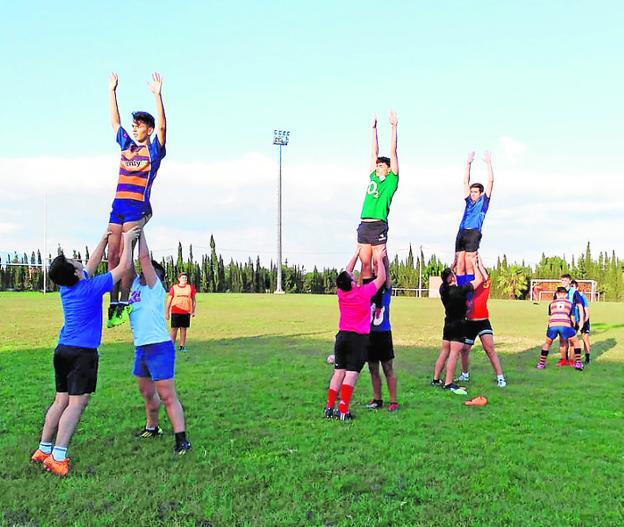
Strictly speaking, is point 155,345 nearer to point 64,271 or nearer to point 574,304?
point 64,271

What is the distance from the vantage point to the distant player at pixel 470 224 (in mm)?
10453

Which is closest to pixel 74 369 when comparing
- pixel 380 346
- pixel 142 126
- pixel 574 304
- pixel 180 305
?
pixel 142 126

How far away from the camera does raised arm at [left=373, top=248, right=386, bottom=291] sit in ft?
25.7

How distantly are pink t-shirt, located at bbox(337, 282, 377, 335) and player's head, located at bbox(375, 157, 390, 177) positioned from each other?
1.72 metres

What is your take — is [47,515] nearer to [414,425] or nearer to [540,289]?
[414,425]

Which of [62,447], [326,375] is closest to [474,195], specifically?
[326,375]

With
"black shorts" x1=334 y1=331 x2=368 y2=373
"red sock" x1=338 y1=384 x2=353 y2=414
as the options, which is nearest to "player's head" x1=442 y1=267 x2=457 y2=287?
"black shorts" x1=334 y1=331 x2=368 y2=373

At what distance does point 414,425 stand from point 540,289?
75.1m

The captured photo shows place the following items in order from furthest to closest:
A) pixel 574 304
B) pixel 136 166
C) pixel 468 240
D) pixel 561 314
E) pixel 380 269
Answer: pixel 574 304 < pixel 561 314 < pixel 468 240 < pixel 380 269 < pixel 136 166

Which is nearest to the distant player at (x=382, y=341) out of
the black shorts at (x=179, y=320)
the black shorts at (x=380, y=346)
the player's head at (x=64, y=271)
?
the black shorts at (x=380, y=346)

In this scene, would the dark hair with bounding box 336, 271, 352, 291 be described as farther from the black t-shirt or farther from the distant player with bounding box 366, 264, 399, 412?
the black t-shirt

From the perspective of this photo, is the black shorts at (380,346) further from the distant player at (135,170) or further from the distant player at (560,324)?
the distant player at (560,324)

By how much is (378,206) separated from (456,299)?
2.60 m

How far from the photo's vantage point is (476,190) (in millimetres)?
10477
